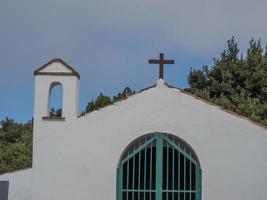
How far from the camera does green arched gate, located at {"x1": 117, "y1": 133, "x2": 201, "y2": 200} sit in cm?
1169

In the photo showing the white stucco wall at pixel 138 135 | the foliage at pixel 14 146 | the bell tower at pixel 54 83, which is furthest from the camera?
the foliage at pixel 14 146

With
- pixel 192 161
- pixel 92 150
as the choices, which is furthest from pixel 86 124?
pixel 192 161

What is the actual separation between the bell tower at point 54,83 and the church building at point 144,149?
0.02 m

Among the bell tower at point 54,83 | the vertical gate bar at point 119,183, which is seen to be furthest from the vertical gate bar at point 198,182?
the bell tower at point 54,83

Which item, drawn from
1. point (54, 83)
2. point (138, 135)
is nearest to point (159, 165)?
point (138, 135)

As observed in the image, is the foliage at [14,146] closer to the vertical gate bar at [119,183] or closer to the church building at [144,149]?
the church building at [144,149]

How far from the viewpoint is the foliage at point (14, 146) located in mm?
29203

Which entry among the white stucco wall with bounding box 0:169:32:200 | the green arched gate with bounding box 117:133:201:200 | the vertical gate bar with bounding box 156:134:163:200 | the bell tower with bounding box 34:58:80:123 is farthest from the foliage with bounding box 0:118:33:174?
the vertical gate bar with bounding box 156:134:163:200

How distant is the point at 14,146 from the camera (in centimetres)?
3134

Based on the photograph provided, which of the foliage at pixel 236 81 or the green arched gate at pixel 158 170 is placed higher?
the foliage at pixel 236 81

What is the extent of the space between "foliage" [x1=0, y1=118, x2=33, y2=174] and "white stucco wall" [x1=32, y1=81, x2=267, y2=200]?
51.5ft

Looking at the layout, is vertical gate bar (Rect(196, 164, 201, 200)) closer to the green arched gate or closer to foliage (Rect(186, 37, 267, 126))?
the green arched gate

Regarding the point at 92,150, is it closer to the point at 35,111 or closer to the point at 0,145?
the point at 35,111

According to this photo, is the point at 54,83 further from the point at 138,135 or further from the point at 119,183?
the point at 119,183
